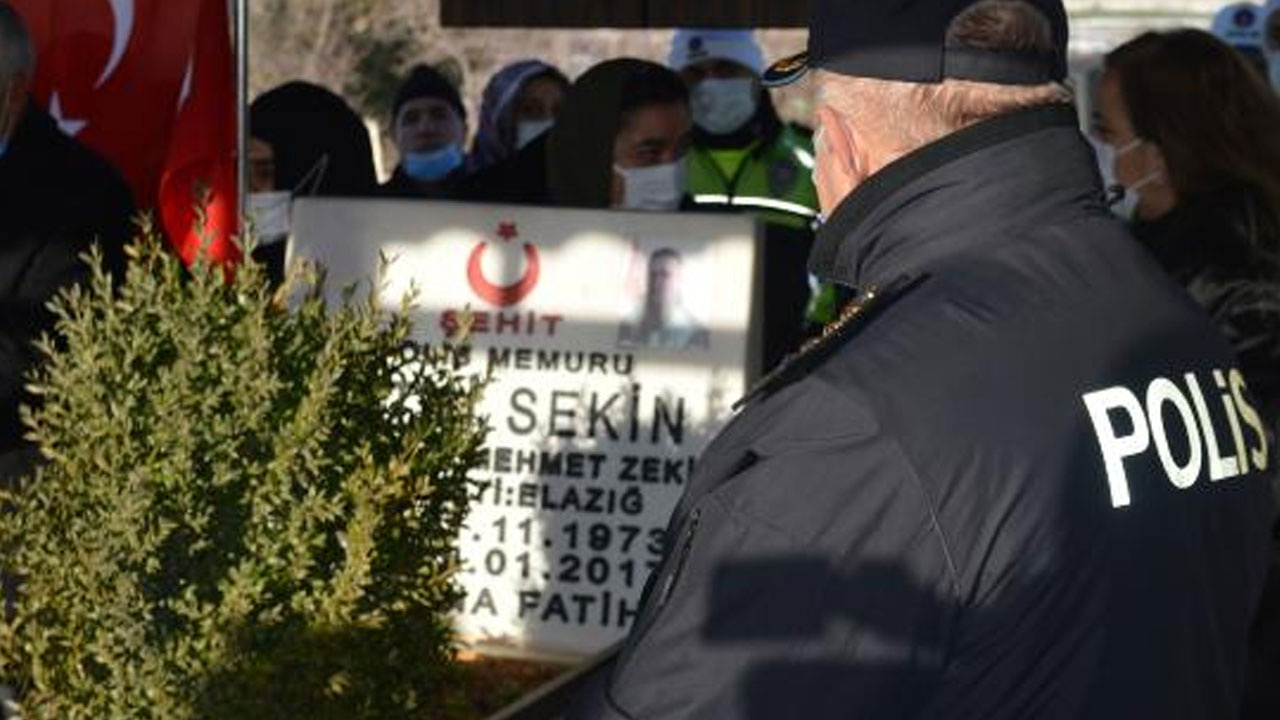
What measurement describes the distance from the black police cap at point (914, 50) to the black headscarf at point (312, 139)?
6766mm

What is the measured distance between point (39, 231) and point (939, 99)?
327 cm

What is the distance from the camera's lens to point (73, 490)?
3.88m

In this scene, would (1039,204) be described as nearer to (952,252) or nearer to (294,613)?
(952,252)

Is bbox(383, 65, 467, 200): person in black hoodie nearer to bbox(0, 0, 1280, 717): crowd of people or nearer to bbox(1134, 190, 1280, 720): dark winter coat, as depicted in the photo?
bbox(0, 0, 1280, 717): crowd of people

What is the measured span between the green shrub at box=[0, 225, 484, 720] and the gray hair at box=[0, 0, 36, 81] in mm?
1512

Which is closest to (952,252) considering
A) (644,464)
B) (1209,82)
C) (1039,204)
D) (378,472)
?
(1039,204)

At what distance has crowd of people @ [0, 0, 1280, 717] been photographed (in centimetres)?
237

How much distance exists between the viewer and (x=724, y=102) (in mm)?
9453

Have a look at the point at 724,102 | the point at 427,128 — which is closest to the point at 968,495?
the point at 724,102

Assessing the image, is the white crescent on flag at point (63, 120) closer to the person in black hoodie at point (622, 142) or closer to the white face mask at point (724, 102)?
the person in black hoodie at point (622, 142)

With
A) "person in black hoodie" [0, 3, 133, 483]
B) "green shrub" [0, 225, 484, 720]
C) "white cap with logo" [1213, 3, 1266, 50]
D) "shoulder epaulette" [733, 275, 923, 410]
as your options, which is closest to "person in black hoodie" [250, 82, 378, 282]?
"person in black hoodie" [0, 3, 133, 483]

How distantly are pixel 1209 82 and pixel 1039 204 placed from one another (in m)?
2.77

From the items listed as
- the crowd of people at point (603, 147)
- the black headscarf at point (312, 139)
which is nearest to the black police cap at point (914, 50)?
the crowd of people at point (603, 147)

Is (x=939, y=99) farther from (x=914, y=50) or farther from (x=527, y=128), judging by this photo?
(x=527, y=128)
